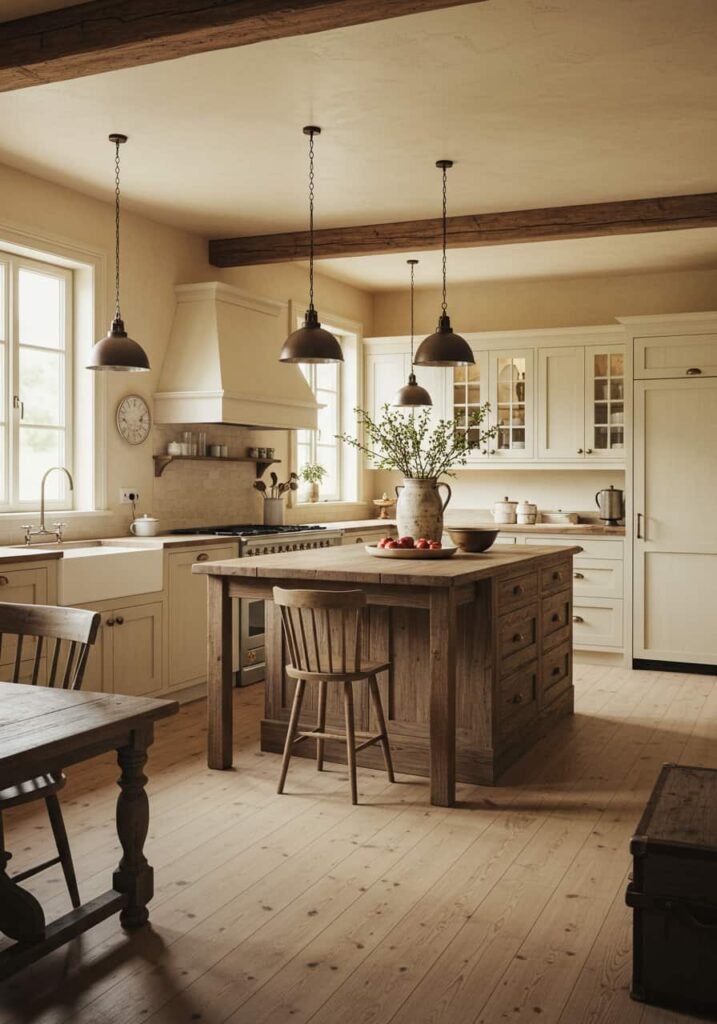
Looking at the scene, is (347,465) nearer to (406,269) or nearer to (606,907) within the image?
(406,269)

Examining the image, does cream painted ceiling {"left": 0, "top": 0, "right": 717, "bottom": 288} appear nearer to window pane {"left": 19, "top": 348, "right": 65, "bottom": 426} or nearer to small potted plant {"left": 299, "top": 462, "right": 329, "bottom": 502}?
window pane {"left": 19, "top": 348, "right": 65, "bottom": 426}

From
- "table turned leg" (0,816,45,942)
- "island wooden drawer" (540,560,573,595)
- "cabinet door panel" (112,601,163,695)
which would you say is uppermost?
"island wooden drawer" (540,560,573,595)

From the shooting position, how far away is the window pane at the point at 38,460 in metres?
5.35

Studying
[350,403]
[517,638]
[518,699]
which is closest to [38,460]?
[517,638]

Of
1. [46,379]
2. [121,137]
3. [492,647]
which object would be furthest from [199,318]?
[492,647]

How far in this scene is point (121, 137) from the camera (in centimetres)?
456

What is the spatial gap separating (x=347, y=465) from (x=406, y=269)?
71.2 inches

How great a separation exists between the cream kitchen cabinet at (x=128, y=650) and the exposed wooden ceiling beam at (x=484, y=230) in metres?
2.63

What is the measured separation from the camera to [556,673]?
517cm

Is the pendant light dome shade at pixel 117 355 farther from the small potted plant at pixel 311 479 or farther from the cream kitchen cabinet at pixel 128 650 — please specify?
the small potted plant at pixel 311 479

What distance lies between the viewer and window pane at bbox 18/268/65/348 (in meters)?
5.32

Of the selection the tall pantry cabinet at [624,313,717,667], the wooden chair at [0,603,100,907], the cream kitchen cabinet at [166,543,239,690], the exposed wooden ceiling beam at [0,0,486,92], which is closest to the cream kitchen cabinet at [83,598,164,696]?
the cream kitchen cabinet at [166,543,239,690]

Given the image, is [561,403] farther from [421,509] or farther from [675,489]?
[421,509]

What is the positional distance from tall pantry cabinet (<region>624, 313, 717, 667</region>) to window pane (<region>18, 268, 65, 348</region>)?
12.3ft
